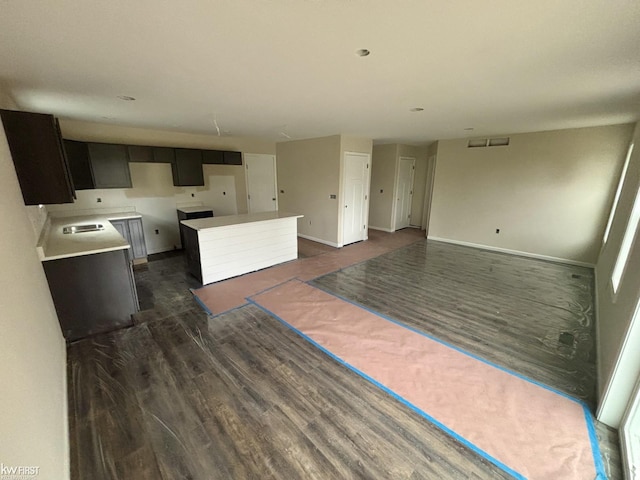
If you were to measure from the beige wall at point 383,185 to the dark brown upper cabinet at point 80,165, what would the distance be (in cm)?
639

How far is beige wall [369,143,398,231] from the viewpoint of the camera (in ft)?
22.8

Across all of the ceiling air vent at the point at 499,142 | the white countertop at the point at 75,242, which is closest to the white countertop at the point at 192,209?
the white countertop at the point at 75,242

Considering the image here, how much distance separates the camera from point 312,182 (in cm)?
595

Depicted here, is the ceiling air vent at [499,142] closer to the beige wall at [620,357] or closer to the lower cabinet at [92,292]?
the beige wall at [620,357]

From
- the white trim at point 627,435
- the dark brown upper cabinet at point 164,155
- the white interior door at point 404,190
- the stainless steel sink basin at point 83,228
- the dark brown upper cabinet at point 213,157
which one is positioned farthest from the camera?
the white interior door at point 404,190

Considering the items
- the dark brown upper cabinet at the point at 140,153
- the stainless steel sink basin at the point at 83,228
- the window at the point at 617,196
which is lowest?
the stainless steel sink basin at the point at 83,228

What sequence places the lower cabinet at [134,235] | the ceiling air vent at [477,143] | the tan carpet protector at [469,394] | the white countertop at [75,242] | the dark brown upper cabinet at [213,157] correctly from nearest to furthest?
the tan carpet protector at [469,394], the white countertop at [75,242], the lower cabinet at [134,235], the dark brown upper cabinet at [213,157], the ceiling air vent at [477,143]

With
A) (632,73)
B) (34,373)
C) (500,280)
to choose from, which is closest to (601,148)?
(500,280)

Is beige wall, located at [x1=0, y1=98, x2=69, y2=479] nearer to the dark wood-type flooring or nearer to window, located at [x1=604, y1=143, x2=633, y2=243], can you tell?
the dark wood-type flooring

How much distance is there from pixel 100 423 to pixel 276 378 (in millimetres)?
1202

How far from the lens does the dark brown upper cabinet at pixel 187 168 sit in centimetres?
495

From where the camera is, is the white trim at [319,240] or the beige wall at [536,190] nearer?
the beige wall at [536,190]

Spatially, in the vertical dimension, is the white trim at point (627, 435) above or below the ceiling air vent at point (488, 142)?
below

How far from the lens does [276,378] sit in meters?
2.09
